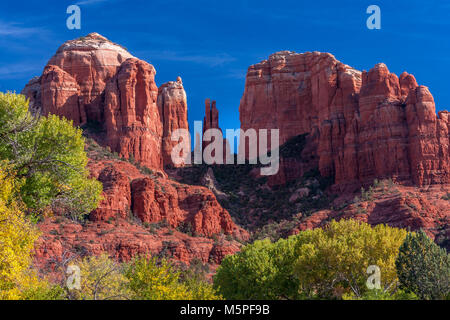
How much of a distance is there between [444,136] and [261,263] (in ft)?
199

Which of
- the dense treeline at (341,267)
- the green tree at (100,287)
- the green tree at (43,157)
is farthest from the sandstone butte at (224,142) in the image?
the green tree at (100,287)

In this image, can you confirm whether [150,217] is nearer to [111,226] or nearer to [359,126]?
[111,226]

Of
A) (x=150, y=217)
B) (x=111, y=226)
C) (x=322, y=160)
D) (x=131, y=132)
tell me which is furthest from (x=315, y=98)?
(x=111, y=226)

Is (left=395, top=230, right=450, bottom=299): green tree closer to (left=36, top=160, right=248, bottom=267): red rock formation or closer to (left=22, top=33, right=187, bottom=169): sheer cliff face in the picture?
(left=36, top=160, right=248, bottom=267): red rock formation

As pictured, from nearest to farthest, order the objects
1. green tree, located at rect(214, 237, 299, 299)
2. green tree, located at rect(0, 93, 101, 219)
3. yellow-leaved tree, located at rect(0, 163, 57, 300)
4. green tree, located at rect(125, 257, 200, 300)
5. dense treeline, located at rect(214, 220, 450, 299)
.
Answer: yellow-leaved tree, located at rect(0, 163, 57, 300) → green tree, located at rect(125, 257, 200, 300) → green tree, located at rect(0, 93, 101, 219) → dense treeline, located at rect(214, 220, 450, 299) → green tree, located at rect(214, 237, 299, 299)

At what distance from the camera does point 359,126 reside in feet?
351

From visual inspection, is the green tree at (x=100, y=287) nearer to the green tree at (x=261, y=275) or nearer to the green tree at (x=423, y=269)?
the green tree at (x=261, y=275)

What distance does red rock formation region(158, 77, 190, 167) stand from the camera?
125 meters

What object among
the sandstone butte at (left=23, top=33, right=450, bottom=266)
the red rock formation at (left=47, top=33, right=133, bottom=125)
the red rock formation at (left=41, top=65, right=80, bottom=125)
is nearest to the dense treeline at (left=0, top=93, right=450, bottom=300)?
the sandstone butte at (left=23, top=33, right=450, bottom=266)

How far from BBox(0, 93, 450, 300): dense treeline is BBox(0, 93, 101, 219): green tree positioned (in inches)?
2.6
